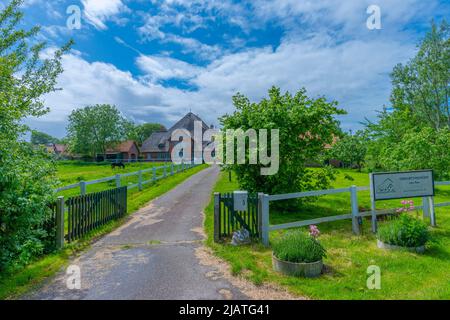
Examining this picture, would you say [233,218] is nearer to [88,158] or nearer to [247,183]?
[247,183]

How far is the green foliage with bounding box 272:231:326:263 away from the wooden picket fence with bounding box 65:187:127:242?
524 centimetres

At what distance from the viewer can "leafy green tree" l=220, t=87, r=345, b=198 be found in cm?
926

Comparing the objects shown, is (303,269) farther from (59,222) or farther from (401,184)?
(59,222)

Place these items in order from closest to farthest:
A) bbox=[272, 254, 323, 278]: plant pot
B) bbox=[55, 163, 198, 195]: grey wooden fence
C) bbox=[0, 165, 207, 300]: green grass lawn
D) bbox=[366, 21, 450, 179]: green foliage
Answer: bbox=[0, 165, 207, 300]: green grass lawn, bbox=[272, 254, 323, 278]: plant pot, bbox=[55, 163, 198, 195]: grey wooden fence, bbox=[366, 21, 450, 179]: green foliage

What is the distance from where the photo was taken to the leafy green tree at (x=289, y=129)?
926cm

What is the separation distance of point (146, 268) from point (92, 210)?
344 centimetres

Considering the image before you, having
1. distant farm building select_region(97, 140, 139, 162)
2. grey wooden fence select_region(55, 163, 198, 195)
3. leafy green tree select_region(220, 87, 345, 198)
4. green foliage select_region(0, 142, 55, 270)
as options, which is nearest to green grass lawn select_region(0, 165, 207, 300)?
green foliage select_region(0, 142, 55, 270)

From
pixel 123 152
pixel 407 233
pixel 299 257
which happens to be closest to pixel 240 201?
pixel 299 257

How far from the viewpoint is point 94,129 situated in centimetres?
6000

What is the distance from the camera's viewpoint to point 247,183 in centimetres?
1014

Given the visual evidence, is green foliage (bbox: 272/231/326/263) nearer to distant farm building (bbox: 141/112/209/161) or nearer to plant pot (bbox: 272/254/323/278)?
plant pot (bbox: 272/254/323/278)

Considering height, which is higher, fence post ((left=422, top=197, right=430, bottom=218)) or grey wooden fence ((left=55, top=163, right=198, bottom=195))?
grey wooden fence ((left=55, top=163, right=198, bottom=195))
